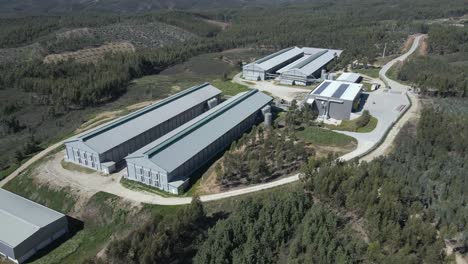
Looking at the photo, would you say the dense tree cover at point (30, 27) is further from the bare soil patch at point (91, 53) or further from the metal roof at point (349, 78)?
the metal roof at point (349, 78)

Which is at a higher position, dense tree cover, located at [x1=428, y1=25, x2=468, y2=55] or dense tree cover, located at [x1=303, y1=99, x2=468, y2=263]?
dense tree cover, located at [x1=428, y1=25, x2=468, y2=55]

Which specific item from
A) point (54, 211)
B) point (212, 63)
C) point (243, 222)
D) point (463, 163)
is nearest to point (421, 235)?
point (243, 222)

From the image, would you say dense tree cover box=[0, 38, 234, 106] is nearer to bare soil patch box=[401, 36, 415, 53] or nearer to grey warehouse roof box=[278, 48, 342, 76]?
grey warehouse roof box=[278, 48, 342, 76]

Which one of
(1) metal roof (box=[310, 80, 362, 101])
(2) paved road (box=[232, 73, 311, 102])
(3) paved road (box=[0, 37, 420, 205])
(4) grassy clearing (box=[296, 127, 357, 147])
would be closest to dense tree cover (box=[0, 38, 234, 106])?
(3) paved road (box=[0, 37, 420, 205])

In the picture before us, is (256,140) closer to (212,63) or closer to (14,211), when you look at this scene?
(14,211)

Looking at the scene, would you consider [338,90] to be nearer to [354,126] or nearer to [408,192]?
[354,126]
